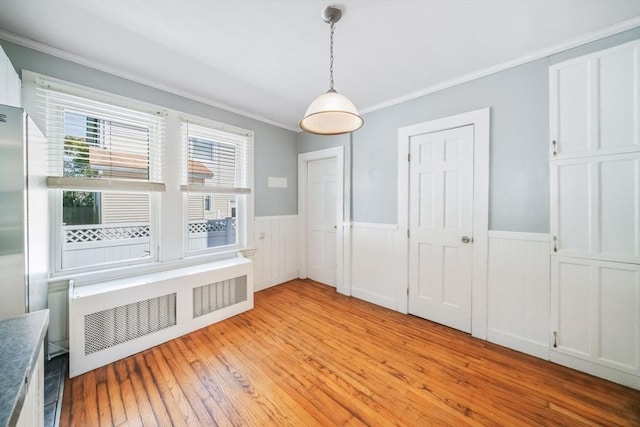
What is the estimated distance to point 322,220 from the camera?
401 cm

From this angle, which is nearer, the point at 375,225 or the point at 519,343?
the point at 519,343

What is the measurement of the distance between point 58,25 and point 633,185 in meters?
4.40

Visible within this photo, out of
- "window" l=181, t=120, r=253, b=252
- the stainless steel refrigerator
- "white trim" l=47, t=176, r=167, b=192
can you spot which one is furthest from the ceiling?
"white trim" l=47, t=176, r=167, b=192

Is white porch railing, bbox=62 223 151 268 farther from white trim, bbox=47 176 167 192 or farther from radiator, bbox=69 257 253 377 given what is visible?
white trim, bbox=47 176 167 192

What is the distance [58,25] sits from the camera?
175 cm

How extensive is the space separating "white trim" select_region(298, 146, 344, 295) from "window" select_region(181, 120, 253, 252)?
0.97m

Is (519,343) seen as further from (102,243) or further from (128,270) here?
(102,243)

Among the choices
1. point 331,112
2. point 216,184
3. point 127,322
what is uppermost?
point 331,112

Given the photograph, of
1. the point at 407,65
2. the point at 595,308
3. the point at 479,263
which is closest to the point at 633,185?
the point at 595,308

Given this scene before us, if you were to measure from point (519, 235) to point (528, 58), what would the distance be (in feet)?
5.21

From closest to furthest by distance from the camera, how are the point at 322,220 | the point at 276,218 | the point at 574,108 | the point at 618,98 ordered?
the point at 618,98, the point at 574,108, the point at 276,218, the point at 322,220

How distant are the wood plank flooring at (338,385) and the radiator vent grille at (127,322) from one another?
191mm

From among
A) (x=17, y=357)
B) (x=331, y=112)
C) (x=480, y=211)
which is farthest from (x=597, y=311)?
(x=17, y=357)

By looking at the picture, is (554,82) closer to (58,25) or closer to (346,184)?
(346,184)
